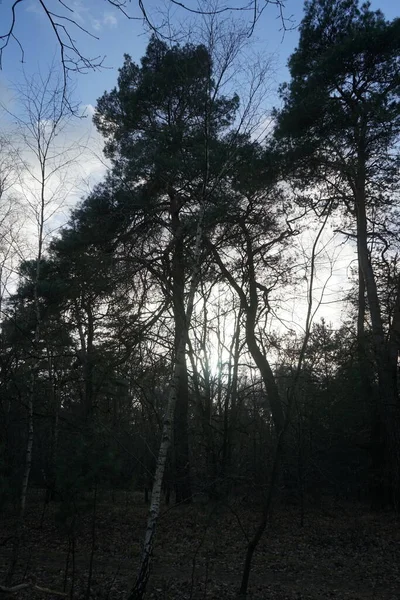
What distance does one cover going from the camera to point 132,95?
36.4 feet

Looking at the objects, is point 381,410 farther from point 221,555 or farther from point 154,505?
point 154,505

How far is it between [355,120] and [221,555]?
10.1 m

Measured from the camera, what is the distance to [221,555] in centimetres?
856

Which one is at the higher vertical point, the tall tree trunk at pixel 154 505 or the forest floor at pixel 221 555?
the tall tree trunk at pixel 154 505

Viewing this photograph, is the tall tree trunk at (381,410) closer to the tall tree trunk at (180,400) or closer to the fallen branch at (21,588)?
the tall tree trunk at (180,400)

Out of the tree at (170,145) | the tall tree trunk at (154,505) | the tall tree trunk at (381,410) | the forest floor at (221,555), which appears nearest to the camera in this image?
the tall tree trunk at (154,505)

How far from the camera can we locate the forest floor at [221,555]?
636cm

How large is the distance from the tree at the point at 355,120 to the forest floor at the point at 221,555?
2.68 meters

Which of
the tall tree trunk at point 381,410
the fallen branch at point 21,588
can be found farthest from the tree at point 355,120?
the fallen branch at point 21,588

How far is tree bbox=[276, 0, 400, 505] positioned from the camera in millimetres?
11039

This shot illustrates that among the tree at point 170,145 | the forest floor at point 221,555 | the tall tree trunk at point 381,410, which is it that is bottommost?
the forest floor at point 221,555

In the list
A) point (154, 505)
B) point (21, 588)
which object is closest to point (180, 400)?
point (154, 505)

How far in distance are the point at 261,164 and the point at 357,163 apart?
254 cm

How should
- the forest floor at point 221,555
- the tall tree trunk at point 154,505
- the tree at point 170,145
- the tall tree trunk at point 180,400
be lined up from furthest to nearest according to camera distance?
1. the tall tree trunk at point 180,400
2. the tree at point 170,145
3. the forest floor at point 221,555
4. the tall tree trunk at point 154,505
